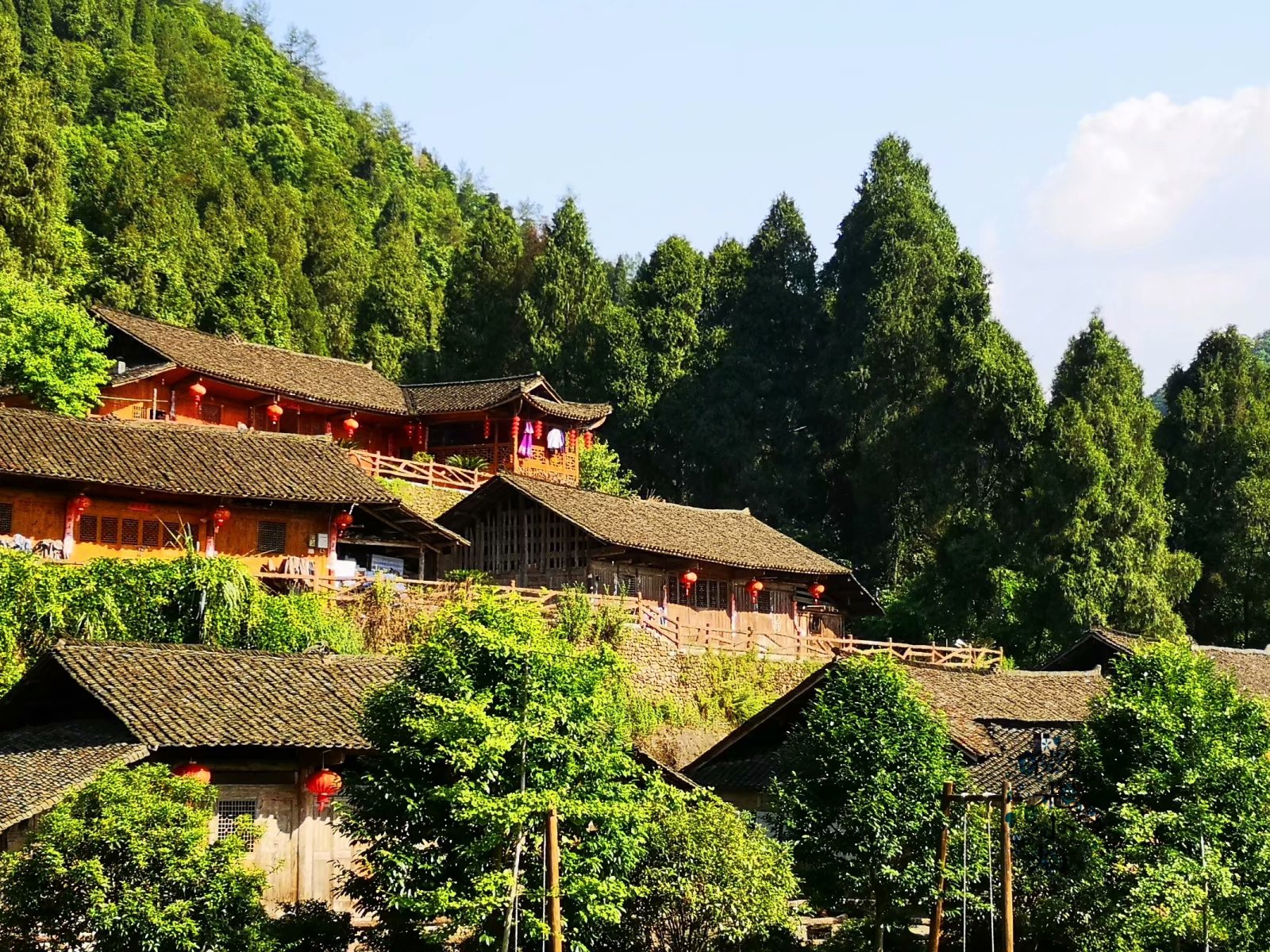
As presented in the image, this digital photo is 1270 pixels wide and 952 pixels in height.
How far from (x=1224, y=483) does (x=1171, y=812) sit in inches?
1017

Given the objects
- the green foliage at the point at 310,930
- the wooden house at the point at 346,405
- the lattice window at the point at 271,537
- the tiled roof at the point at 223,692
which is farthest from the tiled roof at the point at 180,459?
the green foliage at the point at 310,930

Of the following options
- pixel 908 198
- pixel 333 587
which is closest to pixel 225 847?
pixel 333 587

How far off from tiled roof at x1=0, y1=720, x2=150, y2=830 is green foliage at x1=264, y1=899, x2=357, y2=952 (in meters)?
2.63

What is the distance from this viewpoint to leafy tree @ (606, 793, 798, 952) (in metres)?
19.5

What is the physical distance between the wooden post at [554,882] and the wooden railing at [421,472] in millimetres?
24527

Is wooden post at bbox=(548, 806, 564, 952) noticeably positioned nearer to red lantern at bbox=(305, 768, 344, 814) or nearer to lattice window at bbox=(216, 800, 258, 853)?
red lantern at bbox=(305, 768, 344, 814)

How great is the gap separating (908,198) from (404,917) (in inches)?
1608

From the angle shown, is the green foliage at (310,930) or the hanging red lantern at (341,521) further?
the hanging red lantern at (341,521)

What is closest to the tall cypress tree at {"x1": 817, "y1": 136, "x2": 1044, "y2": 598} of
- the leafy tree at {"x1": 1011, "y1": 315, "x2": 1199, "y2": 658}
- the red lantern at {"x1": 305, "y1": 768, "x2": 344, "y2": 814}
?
the leafy tree at {"x1": 1011, "y1": 315, "x2": 1199, "y2": 658}

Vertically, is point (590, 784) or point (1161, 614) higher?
point (1161, 614)

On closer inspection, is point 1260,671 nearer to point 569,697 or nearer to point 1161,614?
point 1161,614

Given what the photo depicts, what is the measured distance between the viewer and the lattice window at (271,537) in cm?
3209

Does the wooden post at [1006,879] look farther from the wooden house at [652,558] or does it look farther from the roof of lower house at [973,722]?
the wooden house at [652,558]

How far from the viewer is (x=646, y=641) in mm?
34219
